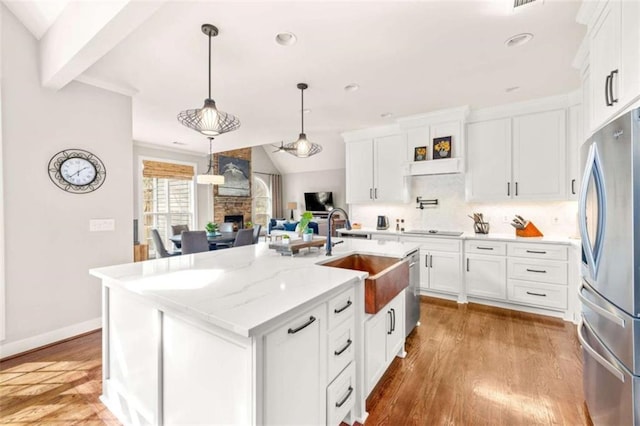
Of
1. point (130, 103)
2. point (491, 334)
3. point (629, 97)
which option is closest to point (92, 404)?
point (130, 103)

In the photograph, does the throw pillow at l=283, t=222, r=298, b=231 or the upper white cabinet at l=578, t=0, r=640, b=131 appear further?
the throw pillow at l=283, t=222, r=298, b=231

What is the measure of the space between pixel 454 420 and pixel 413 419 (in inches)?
10.0

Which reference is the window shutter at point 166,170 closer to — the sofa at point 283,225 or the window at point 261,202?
the window at point 261,202

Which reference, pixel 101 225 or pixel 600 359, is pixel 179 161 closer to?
pixel 101 225

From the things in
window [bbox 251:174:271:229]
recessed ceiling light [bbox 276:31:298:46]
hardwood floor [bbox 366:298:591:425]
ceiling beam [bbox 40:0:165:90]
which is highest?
recessed ceiling light [bbox 276:31:298:46]

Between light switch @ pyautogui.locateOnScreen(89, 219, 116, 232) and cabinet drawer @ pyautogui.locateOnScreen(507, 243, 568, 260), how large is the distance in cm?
476

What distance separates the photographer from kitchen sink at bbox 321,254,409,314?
175cm

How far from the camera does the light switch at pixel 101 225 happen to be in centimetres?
302

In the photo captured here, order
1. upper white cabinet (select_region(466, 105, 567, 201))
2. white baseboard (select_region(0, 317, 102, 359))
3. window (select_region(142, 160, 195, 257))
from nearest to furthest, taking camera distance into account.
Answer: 1. white baseboard (select_region(0, 317, 102, 359))
2. upper white cabinet (select_region(466, 105, 567, 201))
3. window (select_region(142, 160, 195, 257))

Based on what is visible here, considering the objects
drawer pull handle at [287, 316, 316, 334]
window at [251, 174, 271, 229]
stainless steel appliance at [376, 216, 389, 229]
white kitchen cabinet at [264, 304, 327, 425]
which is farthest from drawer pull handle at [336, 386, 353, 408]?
window at [251, 174, 271, 229]

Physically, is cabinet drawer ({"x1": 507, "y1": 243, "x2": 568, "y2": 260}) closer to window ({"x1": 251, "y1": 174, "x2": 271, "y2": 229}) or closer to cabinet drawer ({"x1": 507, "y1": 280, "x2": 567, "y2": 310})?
cabinet drawer ({"x1": 507, "y1": 280, "x2": 567, "y2": 310})

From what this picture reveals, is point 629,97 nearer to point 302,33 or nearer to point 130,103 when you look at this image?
point 302,33

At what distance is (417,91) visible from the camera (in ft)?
11.1

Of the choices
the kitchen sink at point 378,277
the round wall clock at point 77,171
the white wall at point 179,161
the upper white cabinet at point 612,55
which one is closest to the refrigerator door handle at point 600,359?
the kitchen sink at point 378,277
